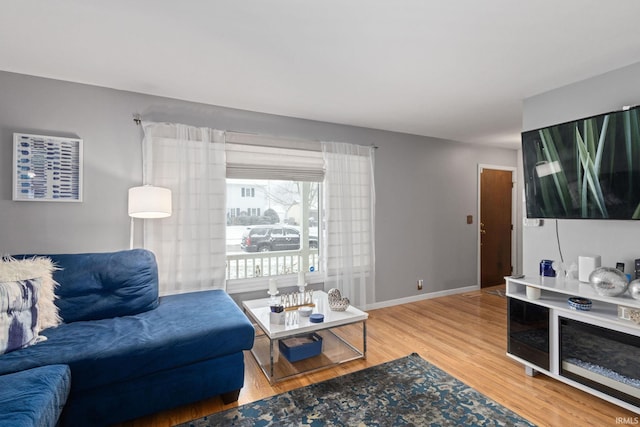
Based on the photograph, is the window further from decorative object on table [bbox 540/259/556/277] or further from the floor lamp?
decorative object on table [bbox 540/259/556/277]

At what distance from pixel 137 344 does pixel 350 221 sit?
2.61 meters

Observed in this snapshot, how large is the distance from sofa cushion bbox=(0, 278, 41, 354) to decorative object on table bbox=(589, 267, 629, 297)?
11.8ft

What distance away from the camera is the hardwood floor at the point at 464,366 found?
2.00 meters

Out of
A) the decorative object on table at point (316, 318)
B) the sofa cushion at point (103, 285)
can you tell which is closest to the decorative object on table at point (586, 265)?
the decorative object on table at point (316, 318)

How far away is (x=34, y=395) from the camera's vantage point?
4.58 feet

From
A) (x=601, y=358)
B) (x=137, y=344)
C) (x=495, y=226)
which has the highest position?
(x=495, y=226)

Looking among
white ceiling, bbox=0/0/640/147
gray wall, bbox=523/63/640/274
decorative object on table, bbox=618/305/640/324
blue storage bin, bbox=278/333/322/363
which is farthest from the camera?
blue storage bin, bbox=278/333/322/363

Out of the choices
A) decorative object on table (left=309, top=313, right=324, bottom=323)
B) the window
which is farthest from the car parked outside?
decorative object on table (left=309, top=313, right=324, bottom=323)

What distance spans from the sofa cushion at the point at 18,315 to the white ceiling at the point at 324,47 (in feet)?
5.17

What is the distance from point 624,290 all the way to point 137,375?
3114mm

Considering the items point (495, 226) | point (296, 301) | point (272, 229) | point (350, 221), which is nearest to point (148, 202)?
point (272, 229)

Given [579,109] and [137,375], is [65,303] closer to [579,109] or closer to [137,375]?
[137,375]

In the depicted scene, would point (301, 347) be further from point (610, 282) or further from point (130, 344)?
point (610, 282)

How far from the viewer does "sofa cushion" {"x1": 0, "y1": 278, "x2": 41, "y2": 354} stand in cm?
176
